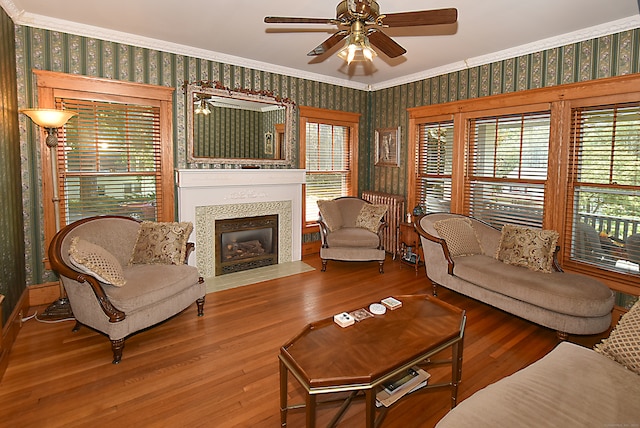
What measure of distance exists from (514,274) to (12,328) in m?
4.45

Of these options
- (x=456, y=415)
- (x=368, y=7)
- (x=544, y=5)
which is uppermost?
(x=544, y=5)

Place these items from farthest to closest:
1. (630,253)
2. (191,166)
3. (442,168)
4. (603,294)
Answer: (442,168) → (191,166) → (630,253) → (603,294)

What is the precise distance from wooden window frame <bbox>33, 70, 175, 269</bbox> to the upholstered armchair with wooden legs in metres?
0.80

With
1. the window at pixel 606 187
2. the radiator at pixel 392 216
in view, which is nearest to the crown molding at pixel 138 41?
the radiator at pixel 392 216

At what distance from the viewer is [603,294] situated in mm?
2924

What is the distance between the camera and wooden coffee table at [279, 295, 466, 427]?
1717mm

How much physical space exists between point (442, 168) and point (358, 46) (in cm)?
328

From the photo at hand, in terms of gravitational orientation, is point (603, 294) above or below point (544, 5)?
below

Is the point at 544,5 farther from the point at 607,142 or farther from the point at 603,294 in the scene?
the point at 603,294

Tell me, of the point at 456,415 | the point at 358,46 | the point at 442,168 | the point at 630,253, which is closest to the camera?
the point at 456,415

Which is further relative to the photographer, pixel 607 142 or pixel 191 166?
pixel 191 166

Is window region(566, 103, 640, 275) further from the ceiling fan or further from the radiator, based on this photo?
the ceiling fan

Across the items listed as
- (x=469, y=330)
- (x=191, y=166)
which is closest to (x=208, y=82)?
(x=191, y=166)

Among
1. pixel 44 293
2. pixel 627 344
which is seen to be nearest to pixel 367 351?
pixel 627 344
